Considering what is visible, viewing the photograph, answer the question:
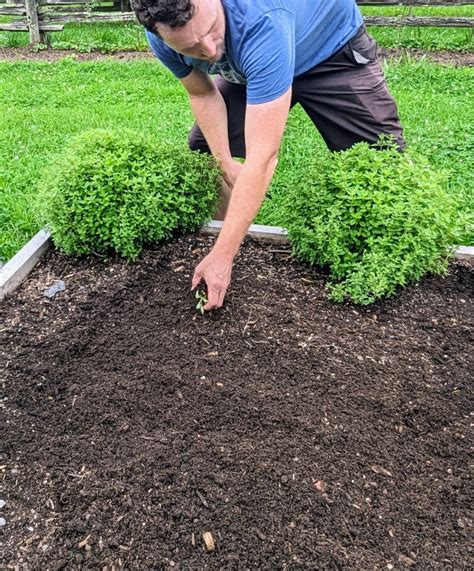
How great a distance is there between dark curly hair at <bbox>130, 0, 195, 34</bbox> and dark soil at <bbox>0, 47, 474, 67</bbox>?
657 centimetres

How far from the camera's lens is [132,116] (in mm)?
6246

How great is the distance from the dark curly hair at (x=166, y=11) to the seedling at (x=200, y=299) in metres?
1.20

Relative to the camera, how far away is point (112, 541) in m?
1.96

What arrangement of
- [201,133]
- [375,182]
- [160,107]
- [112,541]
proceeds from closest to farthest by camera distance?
1. [112,541]
2. [375,182]
3. [201,133]
4. [160,107]

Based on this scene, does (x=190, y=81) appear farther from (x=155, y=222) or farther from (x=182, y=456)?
(x=182, y=456)

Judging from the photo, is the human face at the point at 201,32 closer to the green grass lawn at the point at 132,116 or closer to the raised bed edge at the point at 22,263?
the green grass lawn at the point at 132,116

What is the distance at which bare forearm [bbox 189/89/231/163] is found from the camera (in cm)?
330

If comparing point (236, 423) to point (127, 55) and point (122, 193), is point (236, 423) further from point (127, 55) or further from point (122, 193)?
point (127, 55)

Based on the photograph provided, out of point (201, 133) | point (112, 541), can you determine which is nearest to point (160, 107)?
point (201, 133)

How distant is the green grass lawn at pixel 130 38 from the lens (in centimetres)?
913

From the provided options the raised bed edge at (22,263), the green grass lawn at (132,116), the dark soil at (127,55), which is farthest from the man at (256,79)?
the dark soil at (127,55)

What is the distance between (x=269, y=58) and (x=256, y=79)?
0.09 m

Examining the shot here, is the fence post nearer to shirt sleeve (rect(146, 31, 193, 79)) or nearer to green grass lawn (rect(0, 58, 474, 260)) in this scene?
green grass lawn (rect(0, 58, 474, 260))

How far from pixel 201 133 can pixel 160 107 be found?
299cm
